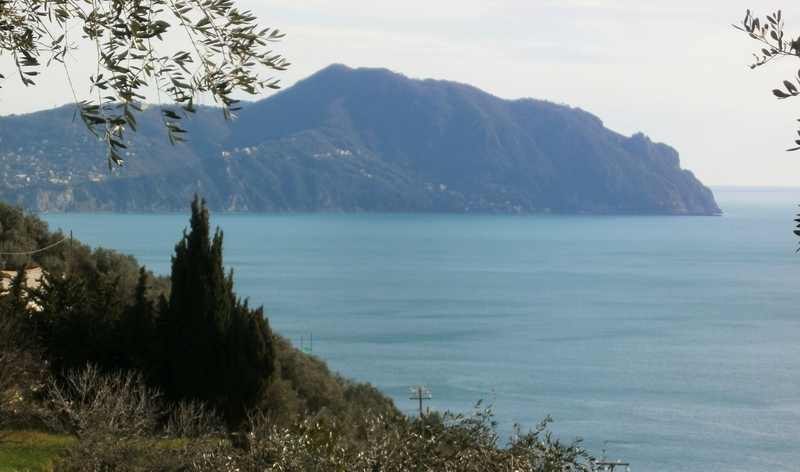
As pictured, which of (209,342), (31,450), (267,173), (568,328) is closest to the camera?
(31,450)

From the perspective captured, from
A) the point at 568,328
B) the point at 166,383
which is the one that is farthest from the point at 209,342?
the point at 568,328

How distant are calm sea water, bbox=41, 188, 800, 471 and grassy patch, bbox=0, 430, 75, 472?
6298mm

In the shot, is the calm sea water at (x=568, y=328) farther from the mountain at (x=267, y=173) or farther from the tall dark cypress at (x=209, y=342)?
the mountain at (x=267, y=173)

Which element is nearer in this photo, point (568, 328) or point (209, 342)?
point (209, 342)

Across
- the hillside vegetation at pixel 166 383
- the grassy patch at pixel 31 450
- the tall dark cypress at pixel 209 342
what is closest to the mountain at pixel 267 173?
the hillside vegetation at pixel 166 383

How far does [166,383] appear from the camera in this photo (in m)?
15.7

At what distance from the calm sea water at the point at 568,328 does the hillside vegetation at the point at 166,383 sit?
4.27 m

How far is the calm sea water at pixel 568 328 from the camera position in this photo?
119ft

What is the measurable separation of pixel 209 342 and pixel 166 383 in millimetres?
989

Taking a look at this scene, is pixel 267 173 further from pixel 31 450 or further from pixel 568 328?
pixel 31 450

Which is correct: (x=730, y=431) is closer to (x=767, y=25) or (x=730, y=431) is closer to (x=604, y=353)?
(x=604, y=353)

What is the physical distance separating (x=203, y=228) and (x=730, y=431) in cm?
2582

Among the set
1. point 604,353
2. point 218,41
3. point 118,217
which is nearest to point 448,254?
point 604,353

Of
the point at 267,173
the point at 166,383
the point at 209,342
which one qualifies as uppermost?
the point at 267,173
